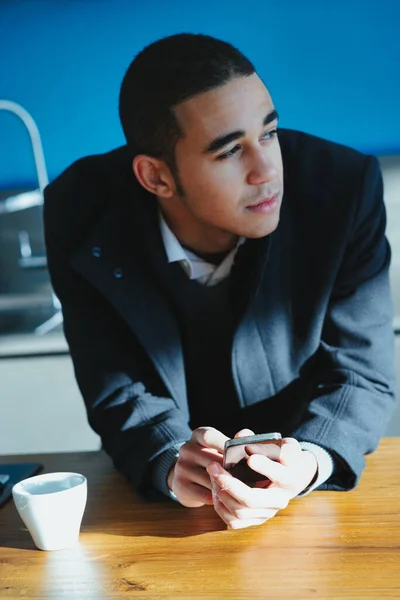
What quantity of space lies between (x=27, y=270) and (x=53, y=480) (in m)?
2.29

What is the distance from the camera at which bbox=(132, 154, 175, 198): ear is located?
152 centimetres

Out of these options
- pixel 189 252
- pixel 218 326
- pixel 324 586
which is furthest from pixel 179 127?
pixel 324 586

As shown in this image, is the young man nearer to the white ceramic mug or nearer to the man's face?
the man's face

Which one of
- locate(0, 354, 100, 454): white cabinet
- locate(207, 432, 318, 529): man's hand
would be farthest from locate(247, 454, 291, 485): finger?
locate(0, 354, 100, 454): white cabinet

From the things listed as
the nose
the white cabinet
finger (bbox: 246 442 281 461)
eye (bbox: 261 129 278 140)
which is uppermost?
eye (bbox: 261 129 278 140)

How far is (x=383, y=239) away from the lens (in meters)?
1.57

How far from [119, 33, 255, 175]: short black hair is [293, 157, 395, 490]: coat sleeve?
13.3 inches

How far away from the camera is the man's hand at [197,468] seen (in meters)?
1.12

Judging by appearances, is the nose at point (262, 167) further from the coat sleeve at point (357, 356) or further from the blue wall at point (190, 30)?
the blue wall at point (190, 30)

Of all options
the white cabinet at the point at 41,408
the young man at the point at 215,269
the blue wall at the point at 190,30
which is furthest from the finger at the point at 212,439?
the blue wall at the point at 190,30

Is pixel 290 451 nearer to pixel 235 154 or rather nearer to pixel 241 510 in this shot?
pixel 241 510

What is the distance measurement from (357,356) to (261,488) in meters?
0.43

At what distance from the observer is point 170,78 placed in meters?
1.41

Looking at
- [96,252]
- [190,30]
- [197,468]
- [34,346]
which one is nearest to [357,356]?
[197,468]
